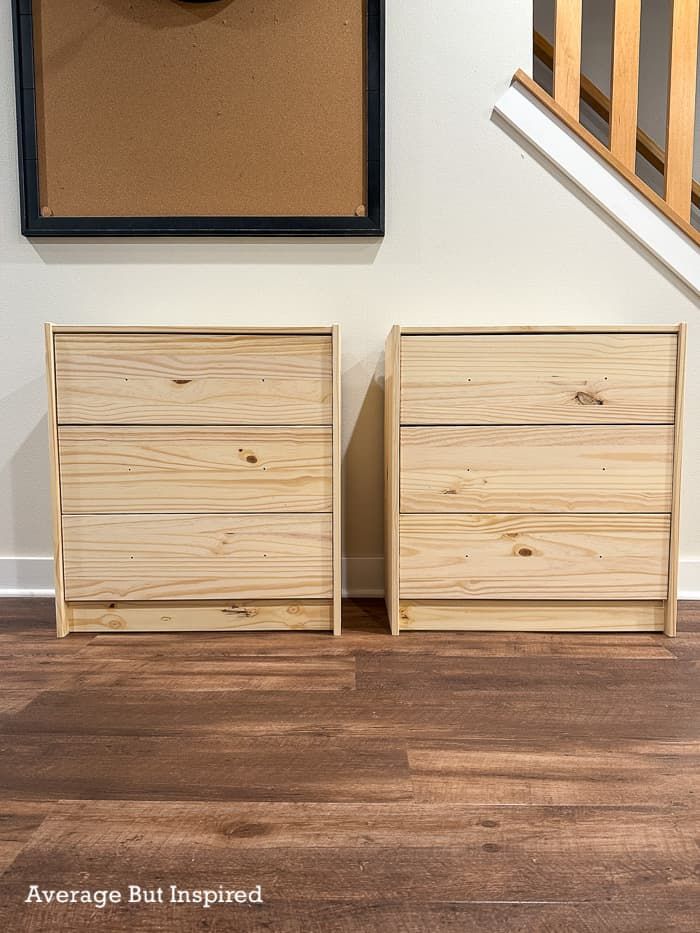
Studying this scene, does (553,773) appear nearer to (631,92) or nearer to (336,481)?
(336,481)

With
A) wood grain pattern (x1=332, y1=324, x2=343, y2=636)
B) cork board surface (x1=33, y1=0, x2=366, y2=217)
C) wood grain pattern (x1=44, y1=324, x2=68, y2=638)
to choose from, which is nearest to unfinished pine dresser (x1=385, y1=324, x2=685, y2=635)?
wood grain pattern (x1=332, y1=324, x2=343, y2=636)

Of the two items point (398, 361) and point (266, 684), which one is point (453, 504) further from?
point (266, 684)

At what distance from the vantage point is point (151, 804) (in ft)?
2.52

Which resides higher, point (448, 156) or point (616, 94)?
point (616, 94)

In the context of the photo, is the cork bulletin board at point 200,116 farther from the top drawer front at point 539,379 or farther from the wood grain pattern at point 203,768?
the wood grain pattern at point 203,768

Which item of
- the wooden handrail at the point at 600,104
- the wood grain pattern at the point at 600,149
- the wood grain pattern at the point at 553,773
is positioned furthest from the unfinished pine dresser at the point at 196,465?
the wooden handrail at the point at 600,104

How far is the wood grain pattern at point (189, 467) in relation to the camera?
1321mm

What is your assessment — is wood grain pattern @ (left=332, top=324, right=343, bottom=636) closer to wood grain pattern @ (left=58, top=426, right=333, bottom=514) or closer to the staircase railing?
wood grain pattern @ (left=58, top=426, right=333, bottom=514)

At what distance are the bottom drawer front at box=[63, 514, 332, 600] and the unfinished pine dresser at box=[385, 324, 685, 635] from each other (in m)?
0.19

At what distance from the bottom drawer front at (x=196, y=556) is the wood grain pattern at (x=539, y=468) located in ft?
0.78

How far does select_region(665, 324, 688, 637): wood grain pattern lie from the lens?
4.21ft

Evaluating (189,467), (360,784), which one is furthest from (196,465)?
(360,784)

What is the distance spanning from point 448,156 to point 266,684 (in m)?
1.27

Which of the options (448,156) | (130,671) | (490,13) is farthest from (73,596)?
(490,13)
